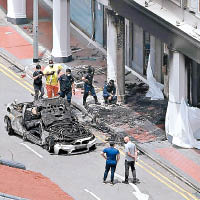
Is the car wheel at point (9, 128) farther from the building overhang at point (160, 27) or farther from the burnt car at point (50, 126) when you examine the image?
the building overhang at point (160, 27)

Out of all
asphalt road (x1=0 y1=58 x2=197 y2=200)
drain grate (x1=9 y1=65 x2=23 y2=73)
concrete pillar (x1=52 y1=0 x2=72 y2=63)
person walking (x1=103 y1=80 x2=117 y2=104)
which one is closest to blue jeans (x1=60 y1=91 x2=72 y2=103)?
person walking (x1=103 y1=80 x2=117 y2=104)

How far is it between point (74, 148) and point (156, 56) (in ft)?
28.1

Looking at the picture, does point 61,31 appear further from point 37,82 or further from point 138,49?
point 37,82

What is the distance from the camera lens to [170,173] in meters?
29.1

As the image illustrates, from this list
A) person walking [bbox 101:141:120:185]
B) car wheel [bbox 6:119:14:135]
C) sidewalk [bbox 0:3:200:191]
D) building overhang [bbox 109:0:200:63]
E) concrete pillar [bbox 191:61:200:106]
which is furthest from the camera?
concrete pillar [bbox 191:61:200:106]

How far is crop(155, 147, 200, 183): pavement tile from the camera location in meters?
29.0

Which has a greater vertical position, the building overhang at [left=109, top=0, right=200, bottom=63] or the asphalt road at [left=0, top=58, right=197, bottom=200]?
the building overhang at [left=109, top=0, right=200, bottom=63]

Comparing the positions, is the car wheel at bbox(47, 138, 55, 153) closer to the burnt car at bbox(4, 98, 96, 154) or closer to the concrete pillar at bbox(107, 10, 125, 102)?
the burnt car at bbox(4, 98, 96, 154)

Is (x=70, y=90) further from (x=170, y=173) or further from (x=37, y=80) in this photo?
(x=170, y=173)

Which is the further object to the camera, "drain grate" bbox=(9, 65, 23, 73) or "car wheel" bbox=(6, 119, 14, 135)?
"drain grate" bbox=(9, 65, 23, 73)

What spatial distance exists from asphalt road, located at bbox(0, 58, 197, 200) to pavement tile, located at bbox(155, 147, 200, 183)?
51 centimetres

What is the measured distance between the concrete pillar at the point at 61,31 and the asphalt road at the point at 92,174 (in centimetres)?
778

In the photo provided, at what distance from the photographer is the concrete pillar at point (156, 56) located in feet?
121

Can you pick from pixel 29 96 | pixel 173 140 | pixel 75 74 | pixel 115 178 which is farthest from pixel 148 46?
pixel 115 178
